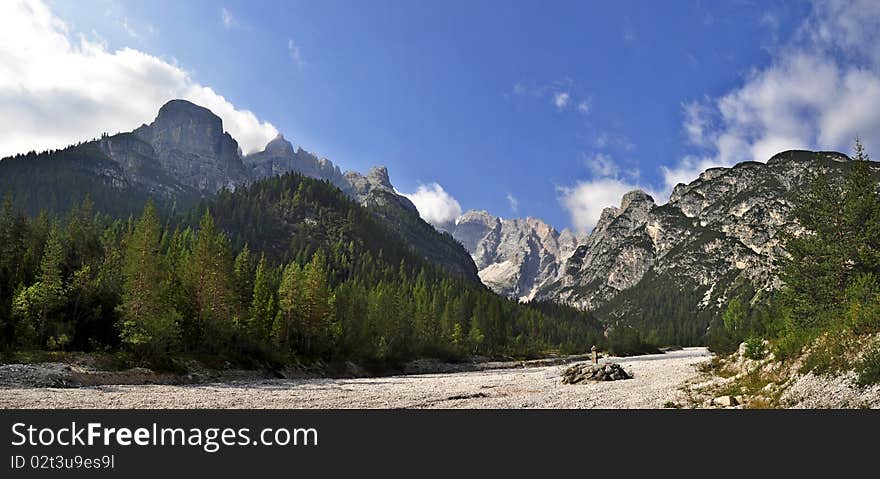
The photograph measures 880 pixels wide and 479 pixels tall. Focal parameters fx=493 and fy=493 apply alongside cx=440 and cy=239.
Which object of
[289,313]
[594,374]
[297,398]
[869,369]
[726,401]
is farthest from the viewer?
[289,313]

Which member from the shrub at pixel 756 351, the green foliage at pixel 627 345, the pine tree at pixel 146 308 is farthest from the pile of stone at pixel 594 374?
the green foliage at pixel 627 345

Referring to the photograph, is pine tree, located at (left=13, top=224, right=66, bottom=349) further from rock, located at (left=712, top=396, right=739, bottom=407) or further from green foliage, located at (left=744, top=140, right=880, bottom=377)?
green foliage, located at (left=744, top=140, right=880, bottom=377)

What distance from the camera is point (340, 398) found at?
130ft

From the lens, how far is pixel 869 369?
1923 centimetres

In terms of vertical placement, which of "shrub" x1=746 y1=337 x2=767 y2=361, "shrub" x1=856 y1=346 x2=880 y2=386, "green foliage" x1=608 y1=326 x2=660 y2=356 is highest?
"shrub" x1=856 y1=346 x2=880 y2=386

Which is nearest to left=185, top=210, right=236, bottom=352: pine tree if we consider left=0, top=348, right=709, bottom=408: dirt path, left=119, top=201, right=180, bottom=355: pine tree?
left=119, top=201, right=180, bottom=355: pine tree

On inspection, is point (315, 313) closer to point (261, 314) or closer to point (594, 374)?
point (261, 314)

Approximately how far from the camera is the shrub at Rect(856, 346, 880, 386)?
18.9 m

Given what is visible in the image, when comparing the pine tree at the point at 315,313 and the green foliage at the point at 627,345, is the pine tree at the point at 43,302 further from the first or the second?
the green foliage at the point at 627,345

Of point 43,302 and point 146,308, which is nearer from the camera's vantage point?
point 43,302

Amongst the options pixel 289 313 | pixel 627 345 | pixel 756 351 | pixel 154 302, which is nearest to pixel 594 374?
pixel 756 351

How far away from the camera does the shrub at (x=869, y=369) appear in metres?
18.9
